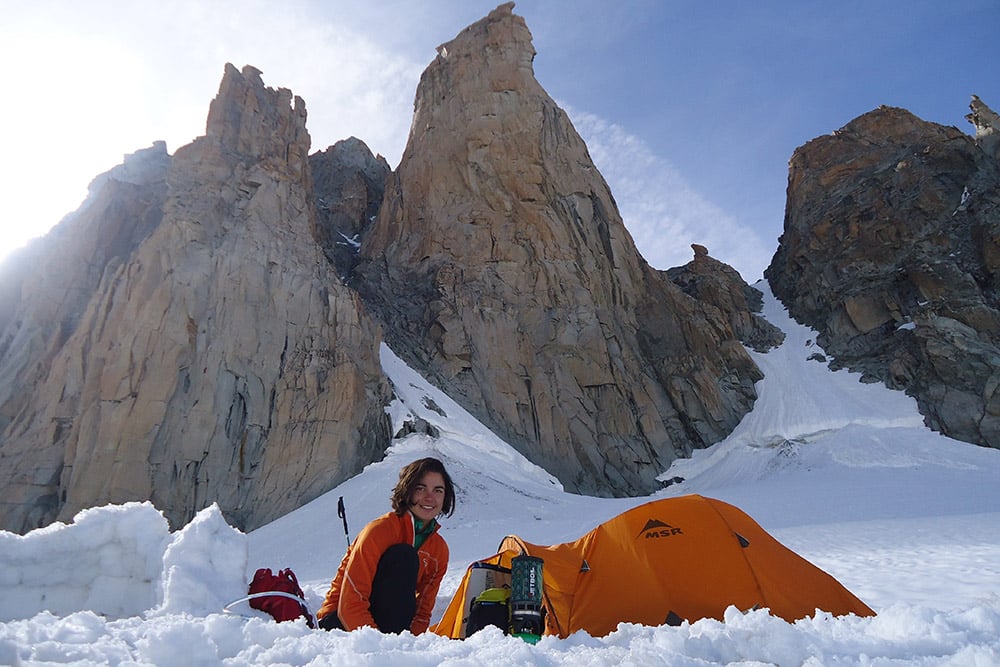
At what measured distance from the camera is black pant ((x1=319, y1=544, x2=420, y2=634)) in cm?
369

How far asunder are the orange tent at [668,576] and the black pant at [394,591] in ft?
4.00

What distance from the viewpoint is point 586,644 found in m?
2.74

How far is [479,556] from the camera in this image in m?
11.6

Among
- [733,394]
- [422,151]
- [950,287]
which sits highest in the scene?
[422,151]

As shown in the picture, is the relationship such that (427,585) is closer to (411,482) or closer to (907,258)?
(411,482)

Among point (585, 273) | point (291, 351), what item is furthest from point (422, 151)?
point (291, 351)

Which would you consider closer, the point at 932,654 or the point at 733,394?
the point at 932,654

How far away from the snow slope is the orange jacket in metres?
0.61

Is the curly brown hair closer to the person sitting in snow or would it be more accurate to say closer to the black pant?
the person sitting in snow

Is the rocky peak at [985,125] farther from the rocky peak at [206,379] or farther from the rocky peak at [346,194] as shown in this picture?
the rocky peak at [346,194]

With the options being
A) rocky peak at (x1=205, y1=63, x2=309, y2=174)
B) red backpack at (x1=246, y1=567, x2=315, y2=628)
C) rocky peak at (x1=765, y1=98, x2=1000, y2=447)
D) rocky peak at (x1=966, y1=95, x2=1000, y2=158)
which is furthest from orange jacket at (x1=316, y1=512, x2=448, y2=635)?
rocky peak at (x1=966, y1=95, x2=1000, y2=158)

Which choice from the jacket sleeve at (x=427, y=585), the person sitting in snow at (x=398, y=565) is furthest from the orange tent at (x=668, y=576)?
the person sitting in snow at (x=398, y=565)

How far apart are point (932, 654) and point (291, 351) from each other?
2250 cm

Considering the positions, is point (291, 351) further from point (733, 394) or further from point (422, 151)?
point (733, 394)
